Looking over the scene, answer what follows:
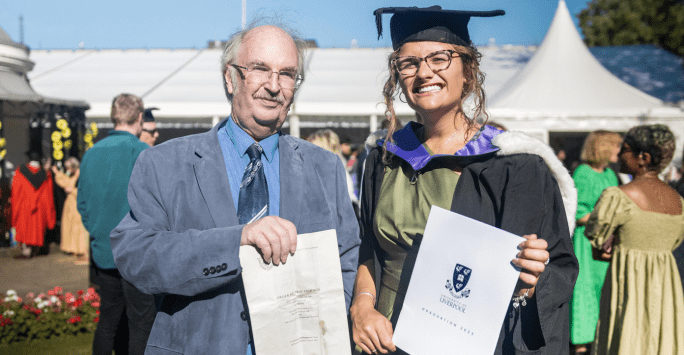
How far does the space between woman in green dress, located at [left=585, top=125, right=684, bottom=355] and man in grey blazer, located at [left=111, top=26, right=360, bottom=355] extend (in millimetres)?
2485

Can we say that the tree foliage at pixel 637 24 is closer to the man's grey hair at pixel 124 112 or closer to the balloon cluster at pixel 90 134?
the balloon cluster at pixel 90 134

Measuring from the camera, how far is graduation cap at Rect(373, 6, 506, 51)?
5.65 ft

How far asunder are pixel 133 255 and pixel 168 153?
343mm

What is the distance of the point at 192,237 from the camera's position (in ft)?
4.85

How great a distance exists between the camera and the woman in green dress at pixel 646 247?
3367 mm

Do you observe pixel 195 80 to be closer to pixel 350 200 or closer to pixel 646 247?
pixel 646 247

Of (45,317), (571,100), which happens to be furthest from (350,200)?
(571,100)

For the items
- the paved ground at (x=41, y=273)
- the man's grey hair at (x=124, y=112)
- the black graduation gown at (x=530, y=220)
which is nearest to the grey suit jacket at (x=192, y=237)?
the black graduation gown at (x=530, y=220)

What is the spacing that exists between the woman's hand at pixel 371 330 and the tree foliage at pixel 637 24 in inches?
1021

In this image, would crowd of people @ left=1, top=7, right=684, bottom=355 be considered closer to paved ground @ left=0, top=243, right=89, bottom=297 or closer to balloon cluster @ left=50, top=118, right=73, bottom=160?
paved ground @ left=0, top=243, right=89, bottom=297

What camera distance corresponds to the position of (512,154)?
163 centimetres

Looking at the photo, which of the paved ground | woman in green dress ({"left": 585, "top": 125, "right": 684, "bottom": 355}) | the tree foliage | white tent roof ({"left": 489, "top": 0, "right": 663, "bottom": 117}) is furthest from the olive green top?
the tree foliage

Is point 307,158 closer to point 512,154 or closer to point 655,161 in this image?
point 512,154

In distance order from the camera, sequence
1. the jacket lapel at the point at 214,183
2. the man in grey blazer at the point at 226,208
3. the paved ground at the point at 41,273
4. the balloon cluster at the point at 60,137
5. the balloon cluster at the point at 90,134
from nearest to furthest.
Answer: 1. the man in grey blazer at the point at 226,208
2. the jacket lapel at the point at 214,183
3. the paved ground at the point at 41,273
4. the balloon cluster at the point at 60,137
5. the balloon cluster at the point at 90,134
